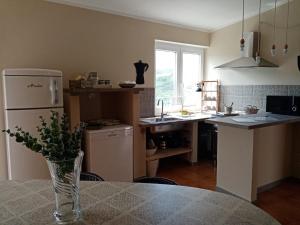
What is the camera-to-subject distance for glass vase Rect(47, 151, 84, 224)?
0.92 metres

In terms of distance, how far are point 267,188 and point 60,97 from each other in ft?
9.05

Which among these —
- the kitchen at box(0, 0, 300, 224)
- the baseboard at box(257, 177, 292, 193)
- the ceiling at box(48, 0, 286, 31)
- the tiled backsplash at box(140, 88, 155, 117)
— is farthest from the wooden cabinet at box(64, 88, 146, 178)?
the baseboard at box(257, 177, 292, 193)

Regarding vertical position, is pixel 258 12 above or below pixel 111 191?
above

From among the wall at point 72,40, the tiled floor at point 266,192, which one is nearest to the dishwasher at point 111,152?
the tiled floor at point 266,192

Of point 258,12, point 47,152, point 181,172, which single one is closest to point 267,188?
point 181,172

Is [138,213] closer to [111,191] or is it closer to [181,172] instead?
[111,191]

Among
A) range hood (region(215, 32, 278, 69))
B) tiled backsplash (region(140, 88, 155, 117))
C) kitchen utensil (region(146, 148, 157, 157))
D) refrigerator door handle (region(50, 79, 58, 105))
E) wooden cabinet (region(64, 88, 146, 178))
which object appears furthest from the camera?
tiled backsplash (region(140, 88, 155, 117))

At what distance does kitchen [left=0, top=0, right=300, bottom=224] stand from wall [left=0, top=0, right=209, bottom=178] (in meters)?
0.01

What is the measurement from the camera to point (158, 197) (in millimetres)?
1146

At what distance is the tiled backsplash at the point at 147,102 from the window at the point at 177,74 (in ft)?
0.70

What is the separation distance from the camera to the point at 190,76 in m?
4.72

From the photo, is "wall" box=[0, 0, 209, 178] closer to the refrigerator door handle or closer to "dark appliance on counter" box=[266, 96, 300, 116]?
the refrigerator door handle

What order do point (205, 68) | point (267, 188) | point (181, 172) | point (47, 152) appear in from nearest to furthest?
1. point (47, 152)
2. point (267, 188)
3. point (181, 172)
4. point (205, 68)

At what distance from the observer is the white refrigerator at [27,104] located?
8.00 feet
